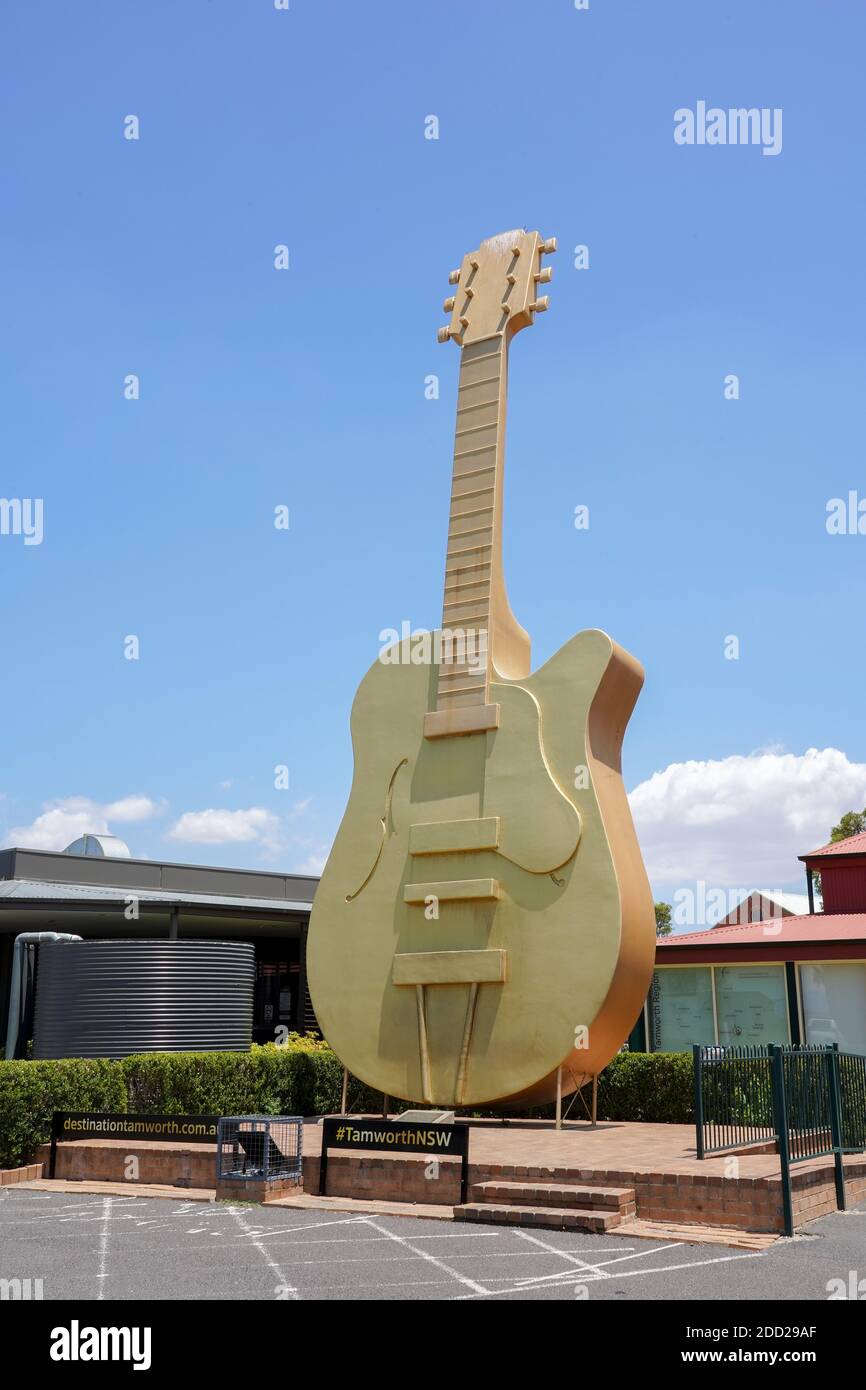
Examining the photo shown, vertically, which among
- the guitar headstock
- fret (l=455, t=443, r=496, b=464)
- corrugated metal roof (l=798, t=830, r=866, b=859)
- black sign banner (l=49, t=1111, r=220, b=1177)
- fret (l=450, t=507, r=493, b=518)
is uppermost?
the guitar headstock

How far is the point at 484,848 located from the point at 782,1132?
17.7ft

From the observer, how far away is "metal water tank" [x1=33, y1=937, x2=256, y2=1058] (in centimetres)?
1636

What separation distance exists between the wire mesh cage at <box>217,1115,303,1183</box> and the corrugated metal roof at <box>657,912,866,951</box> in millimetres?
10936

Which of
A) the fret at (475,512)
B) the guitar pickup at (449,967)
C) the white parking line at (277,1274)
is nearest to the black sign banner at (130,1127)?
the white parking line at (277,1274)

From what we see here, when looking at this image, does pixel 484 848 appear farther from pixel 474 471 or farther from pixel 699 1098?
pixel 474 471

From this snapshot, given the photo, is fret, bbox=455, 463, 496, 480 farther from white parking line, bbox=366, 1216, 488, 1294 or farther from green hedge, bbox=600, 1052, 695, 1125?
white parking line, bbox=366, 1216, 488, 1294

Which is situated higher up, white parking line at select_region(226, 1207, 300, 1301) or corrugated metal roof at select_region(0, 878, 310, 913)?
corrugated metal roof at select_region(0, 878, 310, 913)

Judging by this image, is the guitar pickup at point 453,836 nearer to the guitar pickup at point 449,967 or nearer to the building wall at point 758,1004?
the guitar pickup at point 449,967

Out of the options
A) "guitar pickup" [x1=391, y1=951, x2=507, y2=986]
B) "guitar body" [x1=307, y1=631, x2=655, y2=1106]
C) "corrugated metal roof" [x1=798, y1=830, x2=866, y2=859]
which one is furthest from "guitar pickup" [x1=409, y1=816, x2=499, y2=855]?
"corrugated metal roof" [x1=798, y1=830, x2=866, y2=859]

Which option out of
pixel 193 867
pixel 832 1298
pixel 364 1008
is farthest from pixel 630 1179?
pixel 193 867

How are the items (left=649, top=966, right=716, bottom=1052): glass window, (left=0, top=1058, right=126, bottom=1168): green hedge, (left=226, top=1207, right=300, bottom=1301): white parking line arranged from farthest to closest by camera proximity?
(left=649, top=966, right=716, bottom=1052): glass window
(left=0, top=1058, right=126, bottom=1168): green hedge
(left=226, top=1207, right=300, bottom=1301): white parking line

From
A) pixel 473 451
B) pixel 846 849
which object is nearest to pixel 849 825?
pixel 846 849

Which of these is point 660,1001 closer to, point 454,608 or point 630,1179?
point 454,608

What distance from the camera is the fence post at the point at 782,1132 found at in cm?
948
